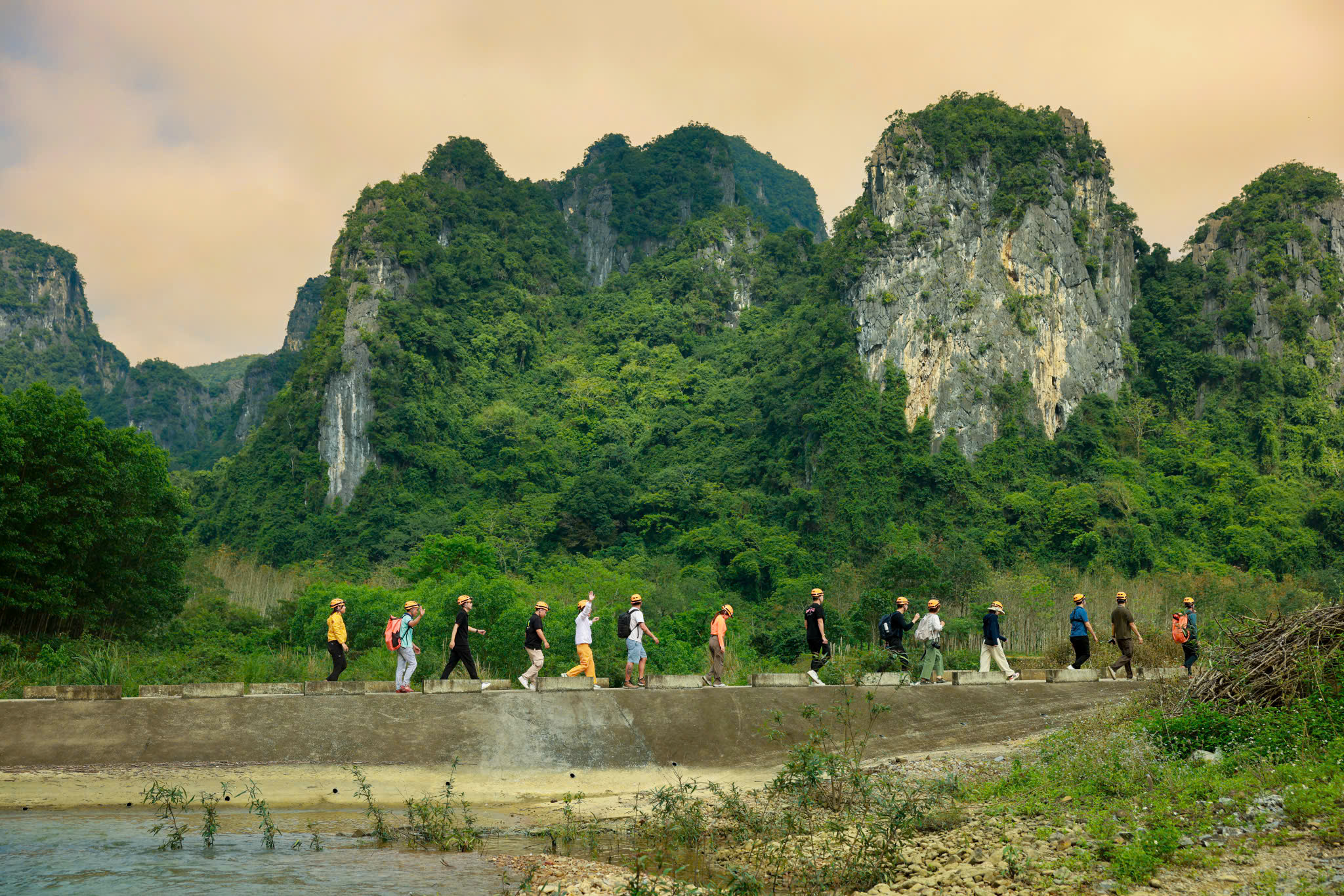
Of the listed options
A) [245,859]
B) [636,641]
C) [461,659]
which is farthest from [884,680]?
[245,859]

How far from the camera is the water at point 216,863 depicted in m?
10.6

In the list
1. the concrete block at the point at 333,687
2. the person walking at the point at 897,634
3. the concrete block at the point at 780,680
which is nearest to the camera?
the concrete block at the point at 333,687

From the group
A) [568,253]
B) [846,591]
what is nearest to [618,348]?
[568,253]

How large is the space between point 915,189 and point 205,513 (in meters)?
57.9

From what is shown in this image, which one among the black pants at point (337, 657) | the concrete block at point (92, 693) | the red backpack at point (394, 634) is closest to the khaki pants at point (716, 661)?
the red backpack at point (394, 634)

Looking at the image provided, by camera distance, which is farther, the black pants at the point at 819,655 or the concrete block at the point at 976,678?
the concrete block at the point at 976,678

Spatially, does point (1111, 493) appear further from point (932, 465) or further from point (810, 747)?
point (810, 747)

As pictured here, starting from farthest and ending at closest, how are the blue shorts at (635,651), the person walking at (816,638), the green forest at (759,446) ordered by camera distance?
the green forest at (759,446) → the person walking at (816,638) → the blue shorts at (635,651)

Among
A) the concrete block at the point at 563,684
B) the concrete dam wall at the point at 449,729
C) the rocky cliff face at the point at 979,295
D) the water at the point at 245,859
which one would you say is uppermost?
the rocky cliff face at the point at 979,295

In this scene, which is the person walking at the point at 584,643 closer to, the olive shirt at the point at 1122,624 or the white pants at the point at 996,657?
the white pants at the point at 996,657

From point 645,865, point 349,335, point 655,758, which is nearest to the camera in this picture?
point 645,865

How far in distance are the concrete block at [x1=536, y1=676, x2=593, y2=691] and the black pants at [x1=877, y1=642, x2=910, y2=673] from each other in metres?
5.43

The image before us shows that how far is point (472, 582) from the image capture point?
36.4m

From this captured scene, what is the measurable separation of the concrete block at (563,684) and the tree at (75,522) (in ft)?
49.2
